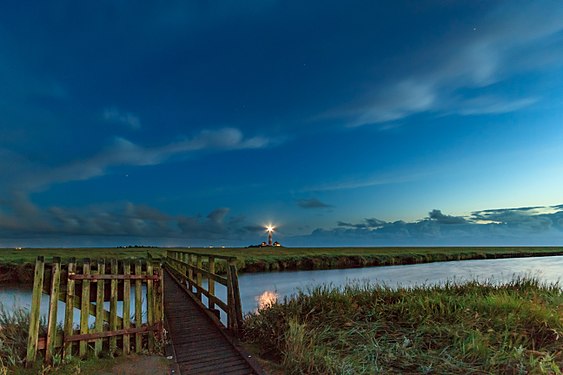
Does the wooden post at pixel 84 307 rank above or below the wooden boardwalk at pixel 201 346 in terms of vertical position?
above

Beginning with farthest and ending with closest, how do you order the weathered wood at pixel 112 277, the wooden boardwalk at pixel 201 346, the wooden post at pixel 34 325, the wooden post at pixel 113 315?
the wooden post at pixel 113 315, the weathered wood at pixel 112 277, the wooden boardwalk at pixel 201 346, the wooden post at pixel 34 325

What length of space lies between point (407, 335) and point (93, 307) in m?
6.61

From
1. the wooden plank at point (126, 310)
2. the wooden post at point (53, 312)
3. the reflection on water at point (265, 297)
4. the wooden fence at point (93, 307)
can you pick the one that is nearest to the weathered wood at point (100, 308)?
the wooden fence at point (93, 307)

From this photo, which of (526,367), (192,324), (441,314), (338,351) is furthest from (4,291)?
(526,367)

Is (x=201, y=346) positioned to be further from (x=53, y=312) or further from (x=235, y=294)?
(x=53, y=312)

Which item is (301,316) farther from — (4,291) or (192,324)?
(4,291)

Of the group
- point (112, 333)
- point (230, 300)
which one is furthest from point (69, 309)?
A: point (230, 300)

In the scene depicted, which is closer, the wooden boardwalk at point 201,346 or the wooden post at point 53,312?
the wooden post at point 53,312

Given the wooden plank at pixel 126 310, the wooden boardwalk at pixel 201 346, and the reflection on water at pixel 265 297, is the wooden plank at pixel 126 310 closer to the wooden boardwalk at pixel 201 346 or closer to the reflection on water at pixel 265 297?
the wooden boardwalk at pixel 201 346

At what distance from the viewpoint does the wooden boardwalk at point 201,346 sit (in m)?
6.56

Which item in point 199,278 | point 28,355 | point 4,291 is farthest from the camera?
point 4,291

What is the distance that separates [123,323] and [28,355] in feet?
5.33

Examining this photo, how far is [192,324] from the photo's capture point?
9367 millimetres

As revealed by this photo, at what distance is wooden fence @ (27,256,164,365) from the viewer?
645 cm
